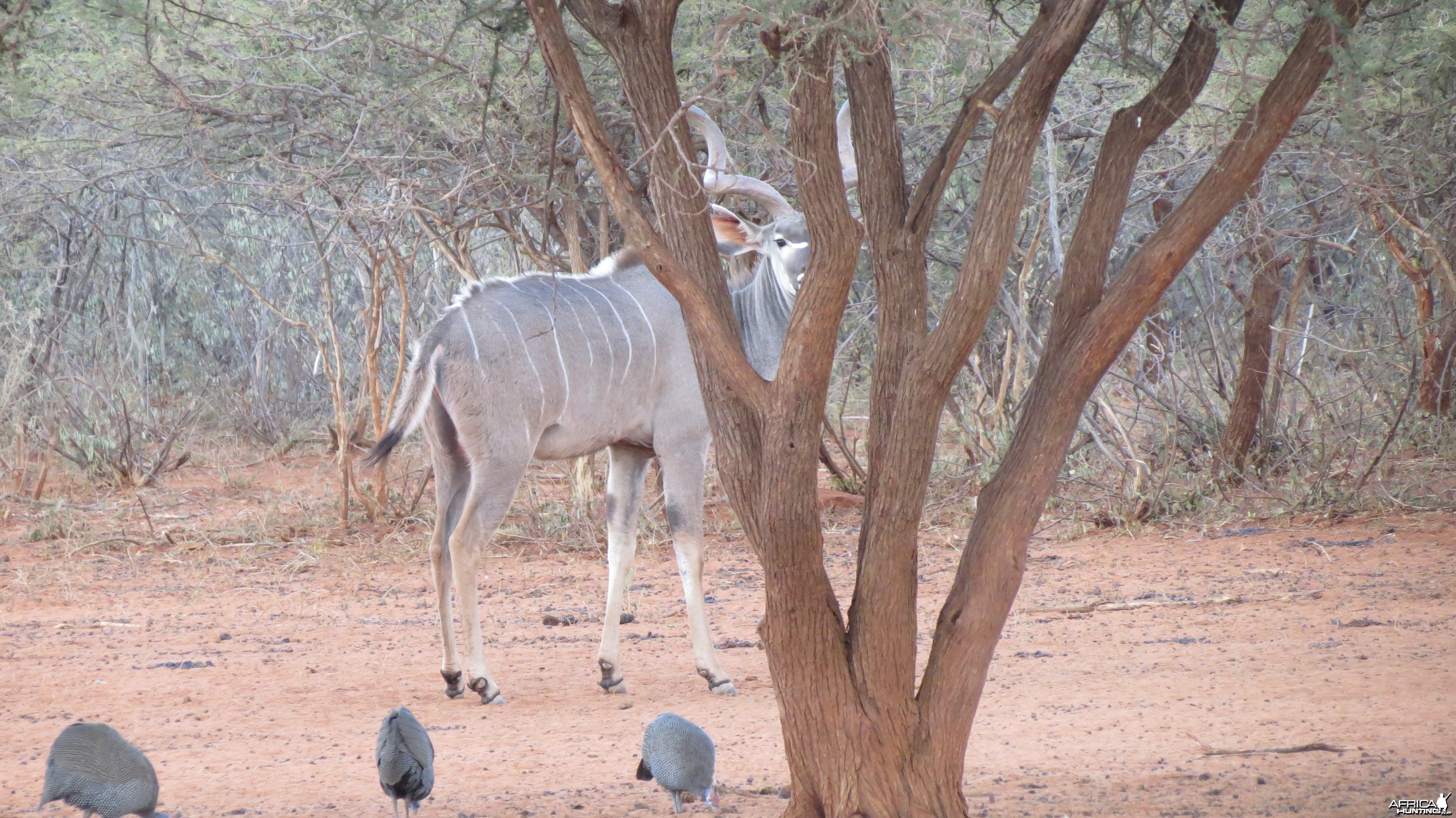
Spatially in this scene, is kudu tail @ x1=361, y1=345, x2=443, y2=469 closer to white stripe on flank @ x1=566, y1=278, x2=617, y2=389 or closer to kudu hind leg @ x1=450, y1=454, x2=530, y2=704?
kudu hind leg @ x1=450, y1=454, x2=530, y2=704

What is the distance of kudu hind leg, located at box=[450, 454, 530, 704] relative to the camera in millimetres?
5129

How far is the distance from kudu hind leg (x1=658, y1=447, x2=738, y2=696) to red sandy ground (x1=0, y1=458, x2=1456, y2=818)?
15cm

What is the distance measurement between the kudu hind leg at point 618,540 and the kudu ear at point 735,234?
106cm

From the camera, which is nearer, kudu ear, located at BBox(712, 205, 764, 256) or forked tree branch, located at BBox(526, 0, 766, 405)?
forked tree branch, located at BBox(526, 0, 766, 405)

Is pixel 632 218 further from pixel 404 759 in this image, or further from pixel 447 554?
pixel 447 554

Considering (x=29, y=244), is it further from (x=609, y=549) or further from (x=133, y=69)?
(x=609, y=549)

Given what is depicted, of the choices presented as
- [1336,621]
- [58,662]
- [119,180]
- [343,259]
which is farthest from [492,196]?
[343,259]

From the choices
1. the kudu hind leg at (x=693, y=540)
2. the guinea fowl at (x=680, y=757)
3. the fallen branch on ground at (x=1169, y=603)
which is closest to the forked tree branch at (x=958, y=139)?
the guinea fowl at (x=680, y=757)

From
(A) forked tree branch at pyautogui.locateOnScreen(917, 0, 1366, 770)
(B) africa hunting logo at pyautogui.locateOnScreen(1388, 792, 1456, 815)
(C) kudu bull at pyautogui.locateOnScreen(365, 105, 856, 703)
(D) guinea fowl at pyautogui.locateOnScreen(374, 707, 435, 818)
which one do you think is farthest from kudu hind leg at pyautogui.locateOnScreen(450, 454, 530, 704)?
(B) africa hunting logo at pyautogui.locateOnScreen(1388, 792, 1456, 815)

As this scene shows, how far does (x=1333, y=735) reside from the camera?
407 cm

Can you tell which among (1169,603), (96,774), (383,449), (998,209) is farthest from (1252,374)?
(96,774)

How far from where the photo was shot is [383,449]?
5.26 meters

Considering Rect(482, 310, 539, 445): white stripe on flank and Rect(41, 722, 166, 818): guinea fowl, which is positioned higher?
Rect(482, 310, 539, 445): white stripe on flank

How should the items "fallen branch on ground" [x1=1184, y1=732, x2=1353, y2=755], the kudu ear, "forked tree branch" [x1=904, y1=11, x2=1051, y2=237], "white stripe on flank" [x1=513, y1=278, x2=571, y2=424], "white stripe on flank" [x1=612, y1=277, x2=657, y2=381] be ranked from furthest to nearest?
1. the kudu ear
2. "white stripe on flank" [x1=612, y1=277, x2=657, y2=381]
3. "white stripe on flank" [x1=513, y1=278, x2=571, y2=424]
4. "fallen branch on ground" [x1=1184, y1=732, x2=1353, y2=755]
5. "forked tree branch" [x1=904, y1=11, x2=1051, y2=237]
